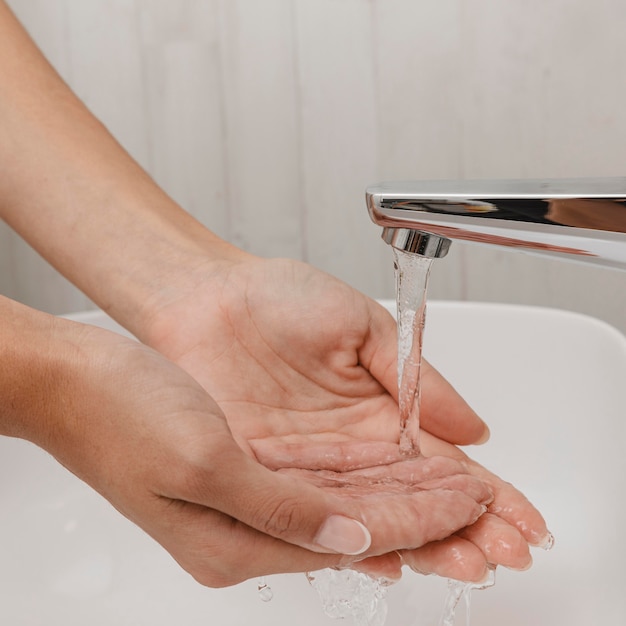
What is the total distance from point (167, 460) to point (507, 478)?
42 centimetres

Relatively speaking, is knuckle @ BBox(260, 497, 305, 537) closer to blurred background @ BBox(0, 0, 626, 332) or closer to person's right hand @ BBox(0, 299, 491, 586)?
person's right hand @ BBox(0, 299, 491, 586)

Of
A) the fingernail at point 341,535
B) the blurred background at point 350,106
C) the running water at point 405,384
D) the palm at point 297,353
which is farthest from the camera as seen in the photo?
the blurred background at point 350,106

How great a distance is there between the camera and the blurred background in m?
1.02

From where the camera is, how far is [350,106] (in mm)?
1112

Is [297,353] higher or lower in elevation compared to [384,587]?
higher

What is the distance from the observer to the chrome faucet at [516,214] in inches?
14.7

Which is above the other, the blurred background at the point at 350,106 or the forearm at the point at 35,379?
the blurred background at the point at 350,106

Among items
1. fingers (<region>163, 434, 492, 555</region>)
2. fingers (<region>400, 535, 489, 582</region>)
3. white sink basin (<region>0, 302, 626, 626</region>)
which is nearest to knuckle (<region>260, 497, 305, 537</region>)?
fingers (<region>163, 434, 492, 555</region>)

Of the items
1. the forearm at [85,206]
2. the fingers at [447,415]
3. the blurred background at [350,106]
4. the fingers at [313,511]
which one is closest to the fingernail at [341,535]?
the fingers at [313,511]

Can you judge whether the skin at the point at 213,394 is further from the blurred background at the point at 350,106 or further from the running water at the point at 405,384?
the blurred background at the point at 350,106

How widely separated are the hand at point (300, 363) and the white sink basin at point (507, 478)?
0.11m

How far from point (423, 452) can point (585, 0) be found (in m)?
0.60

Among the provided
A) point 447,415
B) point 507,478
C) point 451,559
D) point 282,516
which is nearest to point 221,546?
point 282,516

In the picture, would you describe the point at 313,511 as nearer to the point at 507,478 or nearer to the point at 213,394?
the point at 213,394
